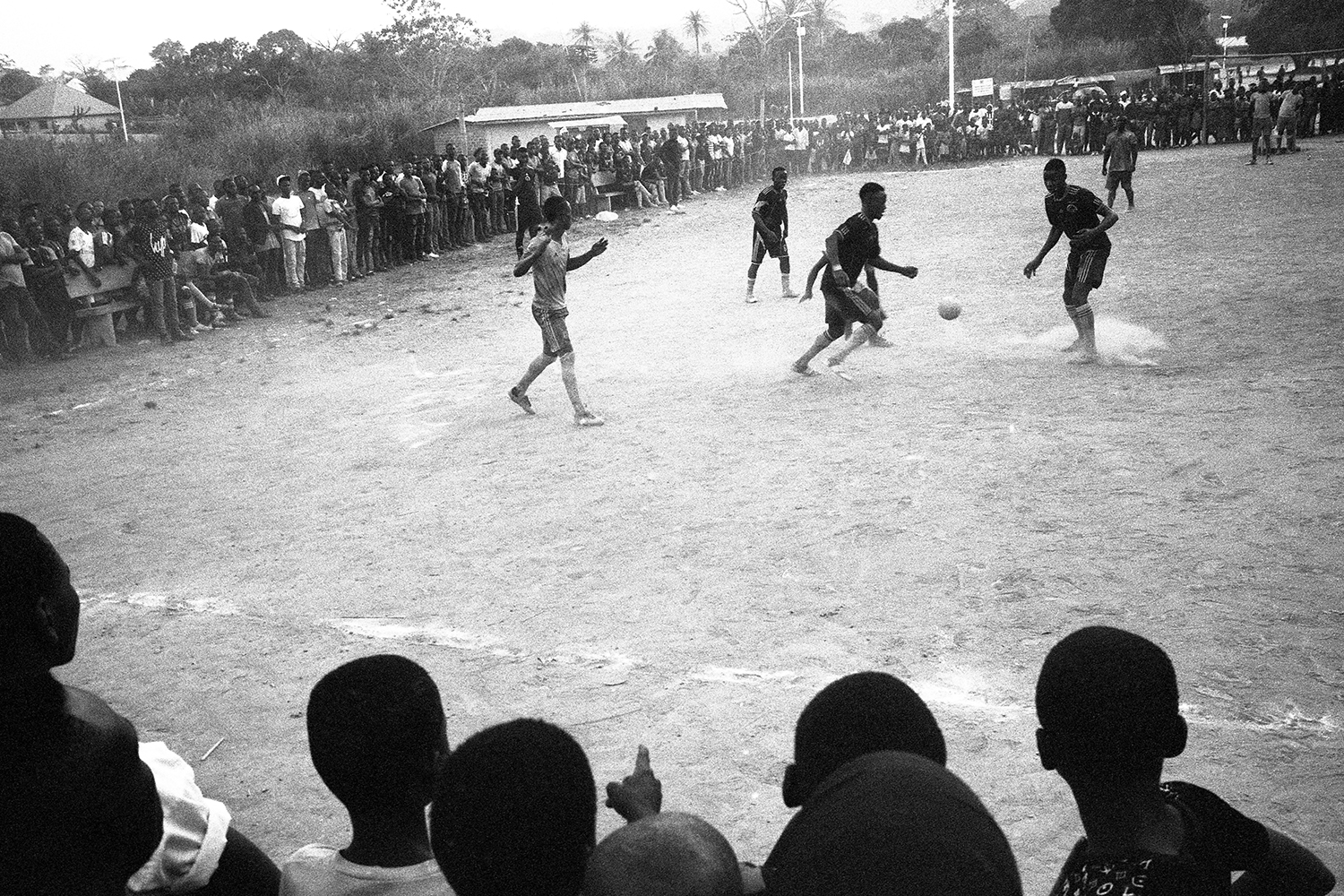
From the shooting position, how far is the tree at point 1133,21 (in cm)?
6588

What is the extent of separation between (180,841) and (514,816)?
1.02 metres

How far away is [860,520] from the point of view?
682cm

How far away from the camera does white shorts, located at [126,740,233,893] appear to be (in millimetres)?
2453

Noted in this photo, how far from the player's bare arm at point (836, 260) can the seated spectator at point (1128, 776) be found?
8.06 m

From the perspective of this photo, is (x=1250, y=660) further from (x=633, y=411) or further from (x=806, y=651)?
(x=633, y=411)

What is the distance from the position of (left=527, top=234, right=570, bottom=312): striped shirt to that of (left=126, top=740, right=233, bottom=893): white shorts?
7.14 meters

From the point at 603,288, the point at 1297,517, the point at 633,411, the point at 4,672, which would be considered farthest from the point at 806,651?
the point at 603,288

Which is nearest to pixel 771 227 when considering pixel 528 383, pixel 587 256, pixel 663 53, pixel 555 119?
pixel 587 256

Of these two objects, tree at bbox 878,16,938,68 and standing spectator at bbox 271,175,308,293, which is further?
tree at bbox 878,16,938,68

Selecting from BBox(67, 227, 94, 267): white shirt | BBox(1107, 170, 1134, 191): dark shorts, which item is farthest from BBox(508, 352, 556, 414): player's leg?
BBox(1107, 170, 1134, 191): dark shorts

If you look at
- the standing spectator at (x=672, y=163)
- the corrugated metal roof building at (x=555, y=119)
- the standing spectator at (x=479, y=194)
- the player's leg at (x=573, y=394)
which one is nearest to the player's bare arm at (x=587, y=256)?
the player's leg at (x=573, y=394)

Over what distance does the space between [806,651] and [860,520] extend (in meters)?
1.77

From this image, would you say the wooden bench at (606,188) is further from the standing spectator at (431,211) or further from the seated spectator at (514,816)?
the seated spectator at (514,816)

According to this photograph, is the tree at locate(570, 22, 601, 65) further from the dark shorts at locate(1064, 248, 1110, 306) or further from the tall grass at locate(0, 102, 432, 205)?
the dark shorts at locate(1064, 248, 1110, 306)
